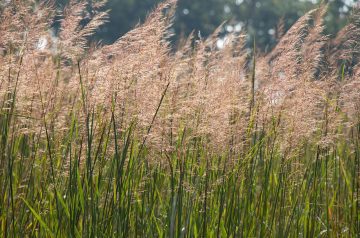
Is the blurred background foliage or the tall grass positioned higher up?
the blurred background foliage

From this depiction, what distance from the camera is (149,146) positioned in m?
3.59

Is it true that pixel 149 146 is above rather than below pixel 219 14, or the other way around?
below

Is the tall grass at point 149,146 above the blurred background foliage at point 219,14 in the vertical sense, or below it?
below

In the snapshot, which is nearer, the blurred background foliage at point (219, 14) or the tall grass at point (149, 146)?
the tall grass at point (149, 146)

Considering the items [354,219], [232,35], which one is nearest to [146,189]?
[354,219]

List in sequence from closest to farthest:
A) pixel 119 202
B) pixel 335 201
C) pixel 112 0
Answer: pixel 119 202, pixel 335 201, pixel 112 0

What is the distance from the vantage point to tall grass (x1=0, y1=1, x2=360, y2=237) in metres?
3.52

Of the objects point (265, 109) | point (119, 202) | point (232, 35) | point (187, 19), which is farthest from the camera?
point (187, 19)

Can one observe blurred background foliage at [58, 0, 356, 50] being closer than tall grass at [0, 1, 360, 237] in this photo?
No

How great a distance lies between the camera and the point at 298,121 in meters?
4.01

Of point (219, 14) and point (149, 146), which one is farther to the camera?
point (219, 14)

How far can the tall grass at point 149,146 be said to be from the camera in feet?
11.6

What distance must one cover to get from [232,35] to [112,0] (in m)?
30.8

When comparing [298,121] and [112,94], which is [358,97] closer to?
[298,121]
